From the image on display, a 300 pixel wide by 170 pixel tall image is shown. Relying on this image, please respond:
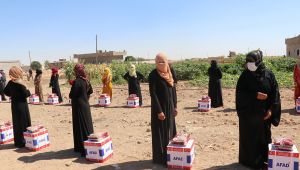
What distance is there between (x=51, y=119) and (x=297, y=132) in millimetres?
7352

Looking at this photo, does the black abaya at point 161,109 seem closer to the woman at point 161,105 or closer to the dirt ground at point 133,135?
the woman at point 161,105

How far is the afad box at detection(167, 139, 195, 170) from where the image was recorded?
514 centimetres

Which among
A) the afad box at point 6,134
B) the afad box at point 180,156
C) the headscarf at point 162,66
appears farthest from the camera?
the afad box at point 6,134

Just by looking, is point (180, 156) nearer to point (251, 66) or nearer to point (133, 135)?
point (251, 66)

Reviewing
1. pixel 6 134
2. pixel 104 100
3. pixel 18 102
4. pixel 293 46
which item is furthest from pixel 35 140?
pixel 293 46

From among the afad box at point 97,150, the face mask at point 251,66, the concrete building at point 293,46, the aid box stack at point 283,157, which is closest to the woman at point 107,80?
the afad box at point 97,150

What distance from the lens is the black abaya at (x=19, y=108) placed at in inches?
270

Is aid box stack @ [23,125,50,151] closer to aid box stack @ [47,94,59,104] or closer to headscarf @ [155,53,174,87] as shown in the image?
headscarf @ [155,53,174,87]

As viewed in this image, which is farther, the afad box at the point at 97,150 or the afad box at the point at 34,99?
the afad box at the point at 34,99

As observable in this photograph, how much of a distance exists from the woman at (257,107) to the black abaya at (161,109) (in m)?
1.16

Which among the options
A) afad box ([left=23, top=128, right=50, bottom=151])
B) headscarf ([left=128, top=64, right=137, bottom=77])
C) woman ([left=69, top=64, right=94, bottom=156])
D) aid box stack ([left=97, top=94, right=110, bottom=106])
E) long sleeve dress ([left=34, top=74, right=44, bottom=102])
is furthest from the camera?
long sleeve dress ([left=34, top=74, right=44, bottom=102])

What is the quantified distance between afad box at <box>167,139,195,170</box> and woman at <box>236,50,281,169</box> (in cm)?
89

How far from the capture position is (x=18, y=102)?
22.7 feet

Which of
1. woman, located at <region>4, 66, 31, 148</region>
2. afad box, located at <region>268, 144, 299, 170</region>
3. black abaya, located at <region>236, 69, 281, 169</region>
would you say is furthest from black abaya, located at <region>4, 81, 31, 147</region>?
afad box, located at <region>268, 144, 299, 170</region>
